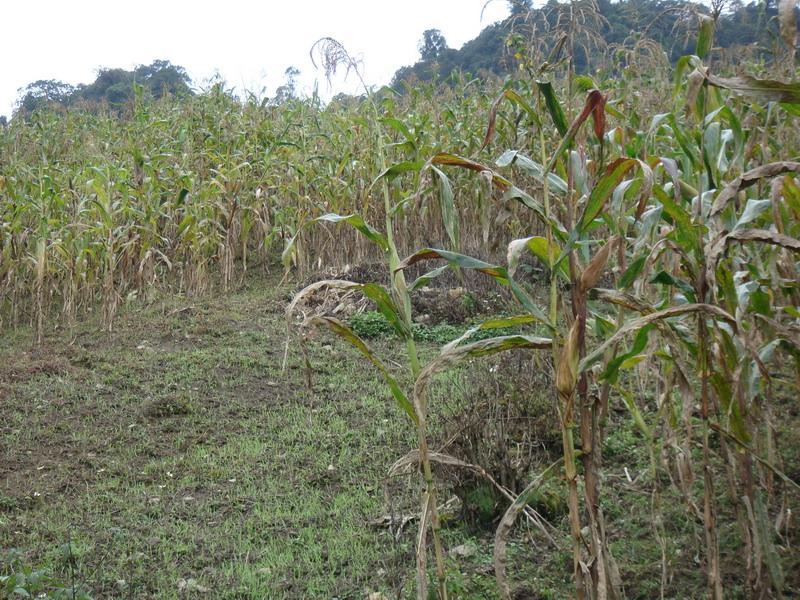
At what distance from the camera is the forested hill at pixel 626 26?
7.43 ft

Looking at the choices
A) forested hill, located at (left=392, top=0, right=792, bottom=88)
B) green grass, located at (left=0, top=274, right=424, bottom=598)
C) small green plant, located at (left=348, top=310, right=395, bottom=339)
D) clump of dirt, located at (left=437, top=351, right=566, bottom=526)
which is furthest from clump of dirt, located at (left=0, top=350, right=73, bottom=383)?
forested hill, located at (left=392, top=0, right=792, bottom=88)

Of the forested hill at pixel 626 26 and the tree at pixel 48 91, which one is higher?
the tree at pixel 48 91

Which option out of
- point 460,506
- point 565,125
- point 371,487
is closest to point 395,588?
point 460,506

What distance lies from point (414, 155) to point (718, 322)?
3.41ft

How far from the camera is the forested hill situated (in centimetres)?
227

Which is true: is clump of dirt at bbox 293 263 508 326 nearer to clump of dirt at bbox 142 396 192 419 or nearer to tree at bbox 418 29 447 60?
clump of dirt at bbox 142 396 192 419

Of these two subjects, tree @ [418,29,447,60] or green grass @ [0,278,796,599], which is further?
tree @ [418,29,447,60]

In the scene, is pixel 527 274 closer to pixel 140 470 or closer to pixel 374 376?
pixel 374 376

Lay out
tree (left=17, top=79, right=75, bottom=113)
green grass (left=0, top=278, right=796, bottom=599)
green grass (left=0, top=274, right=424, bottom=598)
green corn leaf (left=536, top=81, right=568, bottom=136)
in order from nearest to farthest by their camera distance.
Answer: green corn leaf (left=536, top=81, right=568, bottom=136)
green grass (left=0, top=278, right=796, bottom=599)
green grass (left=0, top=274, right=424, bottom=598)
tree (left=17, top=79, right=75, bottom=113)

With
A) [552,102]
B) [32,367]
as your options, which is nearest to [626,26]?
[32,367]

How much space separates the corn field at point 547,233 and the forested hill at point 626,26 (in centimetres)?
16

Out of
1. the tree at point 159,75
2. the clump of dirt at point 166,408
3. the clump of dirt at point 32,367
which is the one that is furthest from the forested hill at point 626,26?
the tree at point 159,75

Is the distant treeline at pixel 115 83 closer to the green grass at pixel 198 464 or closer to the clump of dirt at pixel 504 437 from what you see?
the green grass at pixel 198 464

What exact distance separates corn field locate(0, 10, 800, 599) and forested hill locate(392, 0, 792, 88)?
16 centimetres
